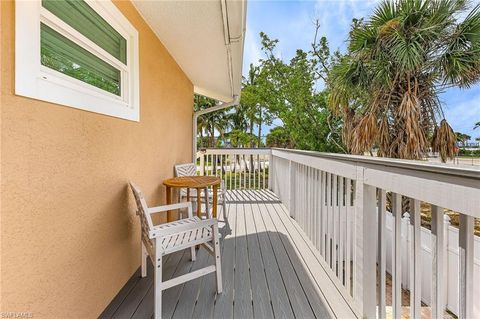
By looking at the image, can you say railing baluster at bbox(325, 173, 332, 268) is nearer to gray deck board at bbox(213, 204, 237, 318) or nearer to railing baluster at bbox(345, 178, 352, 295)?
railing baluster at bbox(345, 178, 352, 295)

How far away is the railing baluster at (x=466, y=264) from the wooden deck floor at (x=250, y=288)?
92 cm

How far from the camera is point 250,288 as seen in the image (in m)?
2.06

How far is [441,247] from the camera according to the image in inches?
41.4

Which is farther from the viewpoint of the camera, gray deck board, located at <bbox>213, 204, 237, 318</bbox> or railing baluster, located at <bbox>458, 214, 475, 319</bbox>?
gray deck board, located at <bbox>213, 204, 237, 318</bbox>

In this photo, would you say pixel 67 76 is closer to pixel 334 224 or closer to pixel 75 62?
pixel 75 62

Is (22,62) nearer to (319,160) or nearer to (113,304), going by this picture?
Result: (113,304)

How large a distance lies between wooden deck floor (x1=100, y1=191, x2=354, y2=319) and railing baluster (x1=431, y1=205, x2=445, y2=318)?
78 cm

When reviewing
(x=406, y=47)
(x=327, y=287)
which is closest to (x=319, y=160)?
(x=327, y=287)

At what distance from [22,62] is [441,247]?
202 centimetres

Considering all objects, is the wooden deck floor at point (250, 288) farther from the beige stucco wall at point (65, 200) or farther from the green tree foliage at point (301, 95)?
the green tree foliage at point (301, 95)

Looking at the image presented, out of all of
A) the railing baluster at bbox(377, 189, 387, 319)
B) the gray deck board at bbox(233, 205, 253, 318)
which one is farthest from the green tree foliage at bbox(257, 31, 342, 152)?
the railing baluster at bbox(377, 189, 387, 319)

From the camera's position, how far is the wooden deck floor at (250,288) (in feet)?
5.83

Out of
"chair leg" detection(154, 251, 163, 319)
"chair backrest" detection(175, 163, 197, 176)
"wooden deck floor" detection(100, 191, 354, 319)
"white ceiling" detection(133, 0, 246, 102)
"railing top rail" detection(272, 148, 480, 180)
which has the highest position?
"white ceiling" detection(133, 0, 246, 102)

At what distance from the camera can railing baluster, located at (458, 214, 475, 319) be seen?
0.95m
